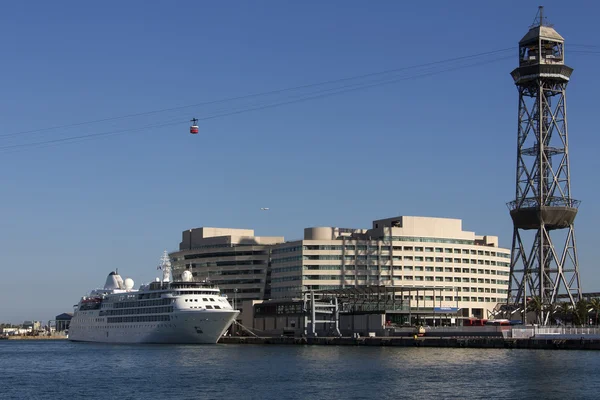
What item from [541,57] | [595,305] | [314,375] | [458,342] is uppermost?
[541,57]

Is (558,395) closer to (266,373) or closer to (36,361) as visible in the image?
(266,373)

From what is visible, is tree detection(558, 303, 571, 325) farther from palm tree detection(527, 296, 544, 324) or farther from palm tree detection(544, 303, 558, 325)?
palm tree detection(527, 296, 544, 324)

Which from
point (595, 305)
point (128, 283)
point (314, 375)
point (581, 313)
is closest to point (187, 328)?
point (128, 283)

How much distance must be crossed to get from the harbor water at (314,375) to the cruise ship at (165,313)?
1134 inches

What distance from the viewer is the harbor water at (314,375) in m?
79.4

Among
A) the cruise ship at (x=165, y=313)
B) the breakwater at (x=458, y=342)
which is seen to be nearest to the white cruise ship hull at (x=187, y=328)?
the cruise ship at (x=165, y=313)

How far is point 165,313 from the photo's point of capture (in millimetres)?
166250

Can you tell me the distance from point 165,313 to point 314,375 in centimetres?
7604

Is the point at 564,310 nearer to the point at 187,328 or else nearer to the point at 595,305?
the point at 595,305

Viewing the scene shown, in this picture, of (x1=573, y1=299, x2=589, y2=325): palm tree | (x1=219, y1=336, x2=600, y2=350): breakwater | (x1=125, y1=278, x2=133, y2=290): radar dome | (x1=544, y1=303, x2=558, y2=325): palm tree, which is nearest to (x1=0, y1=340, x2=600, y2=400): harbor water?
(x1=219, y1=336, x2=600, y2=350): breakwater

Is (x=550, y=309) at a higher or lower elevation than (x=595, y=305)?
lower

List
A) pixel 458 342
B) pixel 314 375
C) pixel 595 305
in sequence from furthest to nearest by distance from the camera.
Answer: pixel 595 305 < pixel 458 342 < pixel 314 375

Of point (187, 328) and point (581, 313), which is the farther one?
point (187, 328)

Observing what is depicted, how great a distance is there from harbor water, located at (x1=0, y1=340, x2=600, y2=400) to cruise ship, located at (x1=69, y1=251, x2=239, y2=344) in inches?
1134
